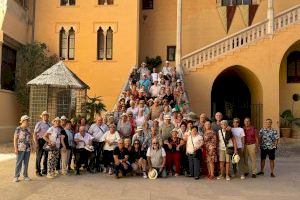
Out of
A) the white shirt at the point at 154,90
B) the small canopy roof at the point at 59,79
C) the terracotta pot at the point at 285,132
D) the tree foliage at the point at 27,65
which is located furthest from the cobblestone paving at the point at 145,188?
the tree foliage at the point at 27,65

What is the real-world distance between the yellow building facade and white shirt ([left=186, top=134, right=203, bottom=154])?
10.0 meters

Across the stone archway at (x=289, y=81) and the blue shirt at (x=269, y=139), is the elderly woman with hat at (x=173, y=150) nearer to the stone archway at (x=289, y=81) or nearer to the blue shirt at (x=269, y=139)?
the blue shirt at (x=269, y=139)

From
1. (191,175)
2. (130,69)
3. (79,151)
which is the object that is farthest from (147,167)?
(130,69)

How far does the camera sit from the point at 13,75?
24.0 m

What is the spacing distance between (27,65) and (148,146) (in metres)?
13.7

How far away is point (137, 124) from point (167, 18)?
13.7 m

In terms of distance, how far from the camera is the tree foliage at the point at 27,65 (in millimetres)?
23609

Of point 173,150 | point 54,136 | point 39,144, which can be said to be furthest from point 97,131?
point 173,150

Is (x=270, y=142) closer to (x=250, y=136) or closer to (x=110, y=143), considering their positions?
(x=250, y=136)

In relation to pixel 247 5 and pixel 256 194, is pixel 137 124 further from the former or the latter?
pixel 247 5

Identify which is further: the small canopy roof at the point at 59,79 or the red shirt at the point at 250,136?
the small canopy roof at the point at 59,79

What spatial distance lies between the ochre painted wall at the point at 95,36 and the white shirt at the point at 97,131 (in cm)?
1116

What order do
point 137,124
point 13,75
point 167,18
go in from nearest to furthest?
point 137,124, point 13,75, point 167,18

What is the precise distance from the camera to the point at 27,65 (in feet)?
78.0
